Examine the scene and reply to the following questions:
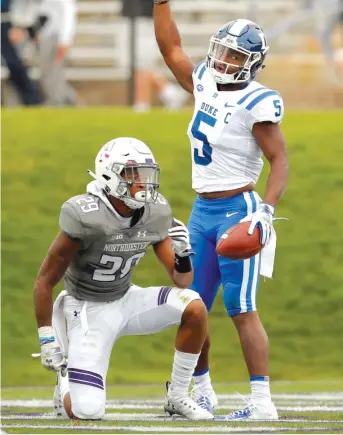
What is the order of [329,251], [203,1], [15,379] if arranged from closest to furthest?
[15,379], [329,251], [203,1]

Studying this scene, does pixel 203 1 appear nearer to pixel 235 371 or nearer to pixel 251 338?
pixel 235 371

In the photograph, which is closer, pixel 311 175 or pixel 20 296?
pixel 20 296

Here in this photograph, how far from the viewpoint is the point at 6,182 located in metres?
11.3

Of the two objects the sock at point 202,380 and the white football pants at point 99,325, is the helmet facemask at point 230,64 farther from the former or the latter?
the sock at point 202,380

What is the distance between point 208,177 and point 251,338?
2.65 ft

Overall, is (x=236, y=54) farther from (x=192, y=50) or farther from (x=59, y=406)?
(x=192, y=50)

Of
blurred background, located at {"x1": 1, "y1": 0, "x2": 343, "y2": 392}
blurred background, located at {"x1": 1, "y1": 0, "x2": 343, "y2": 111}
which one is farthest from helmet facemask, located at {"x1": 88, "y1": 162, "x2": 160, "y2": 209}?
blurred background, located at {"x1": 1, "y1": 0, "x2": 343, "y2": 111}

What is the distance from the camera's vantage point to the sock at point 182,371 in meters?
6.68

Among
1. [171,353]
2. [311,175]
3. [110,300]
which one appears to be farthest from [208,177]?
[311,175]

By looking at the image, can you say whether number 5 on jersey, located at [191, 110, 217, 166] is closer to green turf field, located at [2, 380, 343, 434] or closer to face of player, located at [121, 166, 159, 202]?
face of player, located at [121, 166, 159, 202]

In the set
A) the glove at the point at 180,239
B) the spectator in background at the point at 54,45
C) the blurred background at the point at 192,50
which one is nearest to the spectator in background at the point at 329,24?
the blurred background at the point at 192,50

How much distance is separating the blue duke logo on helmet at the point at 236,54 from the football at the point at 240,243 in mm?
766

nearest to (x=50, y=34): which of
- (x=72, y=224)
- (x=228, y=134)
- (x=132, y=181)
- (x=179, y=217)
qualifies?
(x=179, y=217)

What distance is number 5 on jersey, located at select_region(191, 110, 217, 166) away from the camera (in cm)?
691
